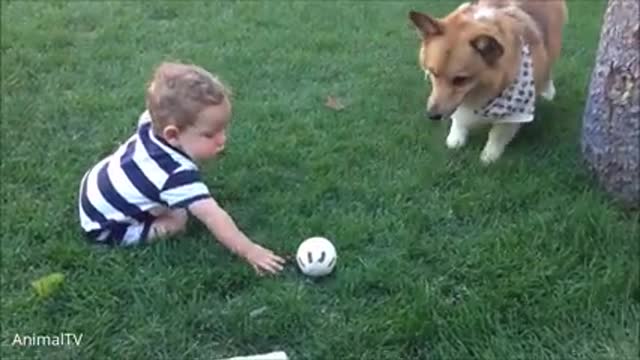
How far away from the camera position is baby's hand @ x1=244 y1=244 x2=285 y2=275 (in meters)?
3.81

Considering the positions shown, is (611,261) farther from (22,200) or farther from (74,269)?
(22,200)

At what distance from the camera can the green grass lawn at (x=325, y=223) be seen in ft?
11.5

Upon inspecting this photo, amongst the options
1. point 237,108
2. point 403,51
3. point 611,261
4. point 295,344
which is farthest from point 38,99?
point 611,261

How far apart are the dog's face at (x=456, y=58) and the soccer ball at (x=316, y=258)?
927 millimetres

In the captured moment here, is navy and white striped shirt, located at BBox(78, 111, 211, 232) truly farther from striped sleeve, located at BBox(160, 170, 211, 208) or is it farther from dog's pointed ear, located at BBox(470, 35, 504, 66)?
dog's pointed ear, located at BBox(470, 35, 504, 66)

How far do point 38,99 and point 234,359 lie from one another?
2.42m

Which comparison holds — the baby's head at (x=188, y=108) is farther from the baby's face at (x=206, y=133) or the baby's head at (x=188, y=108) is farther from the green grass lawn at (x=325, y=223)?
the green grass lawn at (x=325, y=223)

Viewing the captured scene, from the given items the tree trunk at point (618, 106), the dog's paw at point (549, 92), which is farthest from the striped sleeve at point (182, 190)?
the dog's paw at point (549, 92)

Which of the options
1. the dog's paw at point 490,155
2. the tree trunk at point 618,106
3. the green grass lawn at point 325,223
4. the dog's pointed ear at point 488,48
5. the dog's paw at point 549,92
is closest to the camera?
the green grass lawn at point 325,223

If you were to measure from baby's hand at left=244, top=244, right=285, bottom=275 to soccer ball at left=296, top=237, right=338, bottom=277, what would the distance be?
8 cm

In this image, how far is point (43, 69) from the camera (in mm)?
5633

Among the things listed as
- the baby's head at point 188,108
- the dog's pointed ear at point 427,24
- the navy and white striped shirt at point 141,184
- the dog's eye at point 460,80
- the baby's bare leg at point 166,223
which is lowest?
the baby's bare leg at point 166,223

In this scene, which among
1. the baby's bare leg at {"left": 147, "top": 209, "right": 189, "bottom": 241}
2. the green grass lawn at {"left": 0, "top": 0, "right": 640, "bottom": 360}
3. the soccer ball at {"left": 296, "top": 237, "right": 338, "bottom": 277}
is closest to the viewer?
the green grass lawn at {"left": 0, "top": 0, "right": 640, "bottom": 360}

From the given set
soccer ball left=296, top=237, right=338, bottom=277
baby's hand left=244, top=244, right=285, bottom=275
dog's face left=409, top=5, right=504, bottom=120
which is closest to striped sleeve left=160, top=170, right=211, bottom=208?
baby's hand left=244, top=244, right=285, bottom=275
